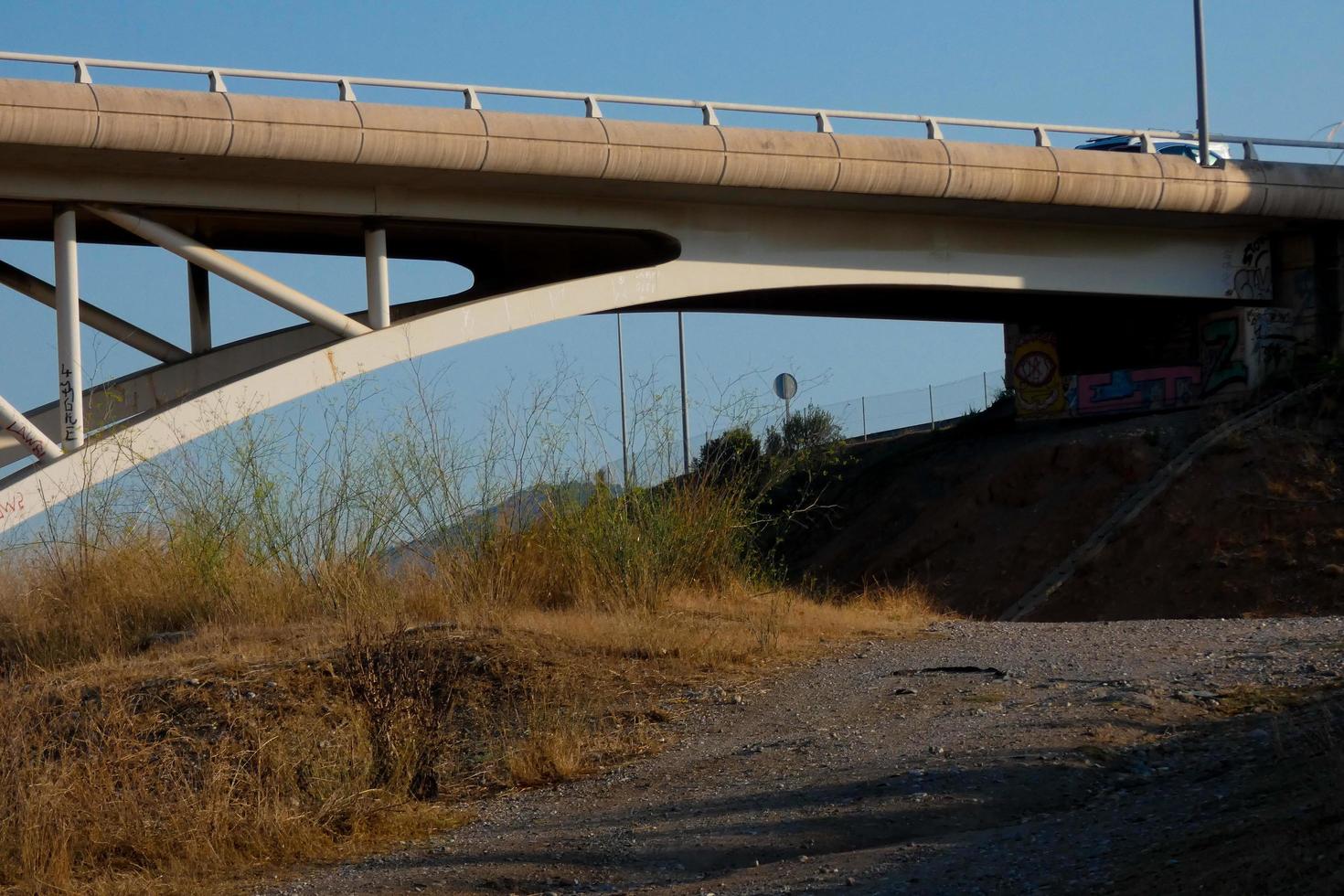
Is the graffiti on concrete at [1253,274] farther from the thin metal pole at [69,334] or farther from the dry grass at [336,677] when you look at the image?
the thin metal pole at [69,334]

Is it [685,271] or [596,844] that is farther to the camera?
[685,271]

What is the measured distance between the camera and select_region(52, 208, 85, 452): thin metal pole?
1608 centimetres

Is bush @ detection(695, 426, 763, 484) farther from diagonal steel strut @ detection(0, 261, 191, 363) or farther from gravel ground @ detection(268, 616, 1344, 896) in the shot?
diagonal steel strut @ detection(0, 261, 191, 363)

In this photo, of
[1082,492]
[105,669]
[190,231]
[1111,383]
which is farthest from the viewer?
[1111,383]

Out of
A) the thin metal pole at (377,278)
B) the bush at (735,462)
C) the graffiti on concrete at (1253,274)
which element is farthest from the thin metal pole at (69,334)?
the graffiti on concrete at (1253,274)

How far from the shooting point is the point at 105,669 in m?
9.15

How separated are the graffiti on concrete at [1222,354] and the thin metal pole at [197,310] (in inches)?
650

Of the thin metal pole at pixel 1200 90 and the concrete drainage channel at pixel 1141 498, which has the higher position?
the thin metal pole at pixel 1200 90

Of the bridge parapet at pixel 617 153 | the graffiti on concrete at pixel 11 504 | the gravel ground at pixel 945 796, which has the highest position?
the bridge parapet at pixel 617 153

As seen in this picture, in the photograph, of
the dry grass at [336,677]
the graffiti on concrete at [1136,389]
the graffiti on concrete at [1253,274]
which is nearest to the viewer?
the dry grass at [336,677]

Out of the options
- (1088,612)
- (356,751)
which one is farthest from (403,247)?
(356,751)

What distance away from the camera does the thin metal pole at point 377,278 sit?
58.6ft

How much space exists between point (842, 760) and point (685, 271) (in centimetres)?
1375

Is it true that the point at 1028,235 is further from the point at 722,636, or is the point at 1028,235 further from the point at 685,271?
the point at 722,636
